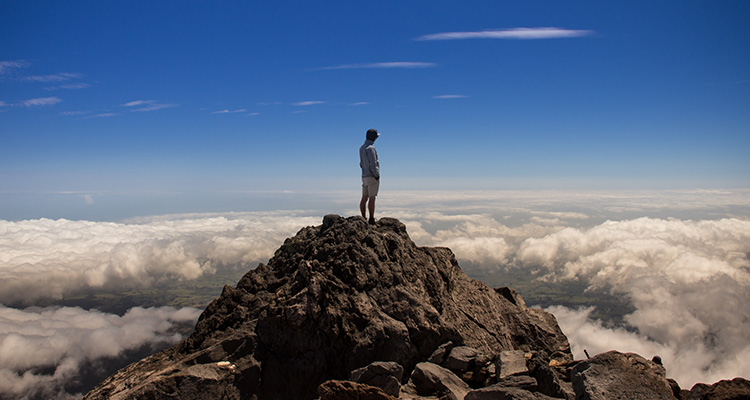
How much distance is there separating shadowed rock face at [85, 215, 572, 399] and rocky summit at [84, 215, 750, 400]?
0.11ft

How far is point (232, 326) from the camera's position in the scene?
1328 centimetres

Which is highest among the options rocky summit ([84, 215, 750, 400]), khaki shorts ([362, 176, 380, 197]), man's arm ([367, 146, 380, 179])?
man's arm ([367, 146, 380, 179])

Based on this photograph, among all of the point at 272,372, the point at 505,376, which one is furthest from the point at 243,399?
the point at 505,376

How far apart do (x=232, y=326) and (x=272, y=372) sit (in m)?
2.76

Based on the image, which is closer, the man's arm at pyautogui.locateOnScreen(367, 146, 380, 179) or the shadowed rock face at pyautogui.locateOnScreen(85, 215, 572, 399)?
the shadowed rock face at pyautogui.locateOnScreen(85, 215, 572, 399)

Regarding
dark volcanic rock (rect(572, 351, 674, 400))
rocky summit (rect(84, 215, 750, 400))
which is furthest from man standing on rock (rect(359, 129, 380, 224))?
dark volcanic rock (rect(572, 351, 674, 400))

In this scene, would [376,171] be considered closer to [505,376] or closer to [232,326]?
[232,326]

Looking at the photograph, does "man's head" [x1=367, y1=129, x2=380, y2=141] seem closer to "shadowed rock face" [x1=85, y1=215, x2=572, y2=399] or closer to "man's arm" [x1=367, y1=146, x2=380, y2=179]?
"man's arm" [x1=367, y1=146, x2=380, y2=179]

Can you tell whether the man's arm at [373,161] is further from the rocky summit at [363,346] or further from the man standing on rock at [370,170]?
the rocky summit at [363,346]

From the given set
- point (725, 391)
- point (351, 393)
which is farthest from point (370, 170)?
point (725, 391)

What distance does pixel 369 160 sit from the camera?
1608cm

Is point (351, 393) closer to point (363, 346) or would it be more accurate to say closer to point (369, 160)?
point (363, 346)

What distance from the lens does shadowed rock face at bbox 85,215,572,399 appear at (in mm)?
11164

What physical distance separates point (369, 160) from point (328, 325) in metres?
6.92
